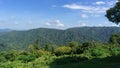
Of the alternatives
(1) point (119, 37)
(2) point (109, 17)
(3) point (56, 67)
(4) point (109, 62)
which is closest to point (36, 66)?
(3) point (56, 67)

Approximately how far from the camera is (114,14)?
25578mm

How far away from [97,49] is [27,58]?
321 inches

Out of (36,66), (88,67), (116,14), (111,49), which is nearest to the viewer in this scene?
(88,67)

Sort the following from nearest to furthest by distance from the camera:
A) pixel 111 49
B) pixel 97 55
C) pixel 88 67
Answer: pixel 88 67, pixel 97 55, pixel 111 49

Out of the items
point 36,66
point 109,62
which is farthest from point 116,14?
point 36,66

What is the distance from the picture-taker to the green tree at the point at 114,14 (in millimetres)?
25131

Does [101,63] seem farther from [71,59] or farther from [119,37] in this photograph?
[119,37]

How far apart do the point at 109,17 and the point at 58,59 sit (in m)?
6.58

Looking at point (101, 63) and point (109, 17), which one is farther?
point (109, 17)

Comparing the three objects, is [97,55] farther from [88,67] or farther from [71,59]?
[88,67]

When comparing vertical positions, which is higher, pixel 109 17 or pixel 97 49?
pixel 109 17

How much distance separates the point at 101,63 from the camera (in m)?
23.4

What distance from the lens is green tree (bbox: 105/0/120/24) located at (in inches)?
989

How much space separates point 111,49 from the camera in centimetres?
3158
